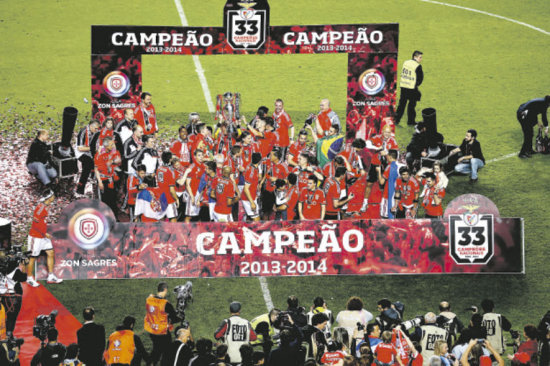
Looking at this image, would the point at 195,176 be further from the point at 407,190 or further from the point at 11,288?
the point at 11,288

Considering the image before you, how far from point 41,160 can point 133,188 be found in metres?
3.23

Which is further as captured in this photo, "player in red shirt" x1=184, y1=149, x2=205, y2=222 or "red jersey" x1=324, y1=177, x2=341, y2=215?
"player in red shirt" x1=184, y1=149, x2=205, y2=222

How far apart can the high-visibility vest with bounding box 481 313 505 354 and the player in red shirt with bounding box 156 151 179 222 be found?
6.22m

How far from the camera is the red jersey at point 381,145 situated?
740 inches

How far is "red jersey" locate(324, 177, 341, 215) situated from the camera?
56.1 ft

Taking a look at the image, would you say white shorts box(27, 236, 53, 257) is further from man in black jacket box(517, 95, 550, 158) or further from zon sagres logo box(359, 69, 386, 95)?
man in black jacket box(517, 95, 550, 158)

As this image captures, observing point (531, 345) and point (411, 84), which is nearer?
point (531, 345)

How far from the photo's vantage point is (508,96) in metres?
26.0

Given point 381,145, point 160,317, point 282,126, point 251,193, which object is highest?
point 282,126

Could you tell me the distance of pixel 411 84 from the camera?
75.5 feet

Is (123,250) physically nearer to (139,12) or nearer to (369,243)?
(369,243)

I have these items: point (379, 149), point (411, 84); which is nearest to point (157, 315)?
point (379, 149)

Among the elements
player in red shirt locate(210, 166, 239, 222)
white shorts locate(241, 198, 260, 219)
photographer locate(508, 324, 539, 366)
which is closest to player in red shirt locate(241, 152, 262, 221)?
white shorts locate(241, 198, 260, 219)

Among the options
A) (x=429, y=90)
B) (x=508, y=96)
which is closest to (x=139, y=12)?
(x=429, y=90)
